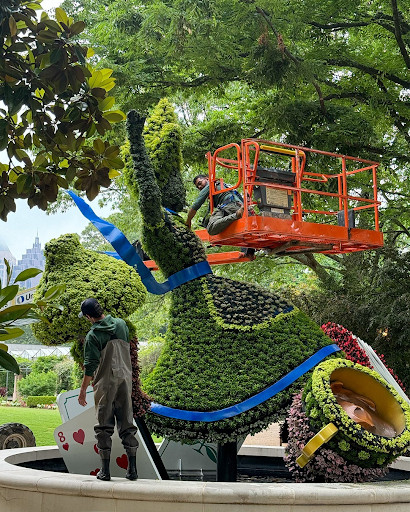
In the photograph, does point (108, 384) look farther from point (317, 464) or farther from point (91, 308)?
point (317, 464)

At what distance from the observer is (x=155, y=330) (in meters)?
27.0

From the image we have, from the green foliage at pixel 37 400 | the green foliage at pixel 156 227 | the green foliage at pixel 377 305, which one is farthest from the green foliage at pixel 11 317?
the green foliage at pixel 37 400

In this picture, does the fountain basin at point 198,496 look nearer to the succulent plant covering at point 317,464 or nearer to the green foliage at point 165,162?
the succulent plant covering at point 317,464

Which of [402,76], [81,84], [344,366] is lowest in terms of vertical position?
[344,366]

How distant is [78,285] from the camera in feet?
23.8

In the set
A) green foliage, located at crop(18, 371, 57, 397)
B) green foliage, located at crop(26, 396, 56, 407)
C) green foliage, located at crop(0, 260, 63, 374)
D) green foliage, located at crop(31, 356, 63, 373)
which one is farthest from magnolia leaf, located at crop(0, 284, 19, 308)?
green foliage, located at crop(31, 356, 63, 373)

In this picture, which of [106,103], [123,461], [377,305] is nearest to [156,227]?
[123,461]

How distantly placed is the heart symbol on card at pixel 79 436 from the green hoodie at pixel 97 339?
4.22ft

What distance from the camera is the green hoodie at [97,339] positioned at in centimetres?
621

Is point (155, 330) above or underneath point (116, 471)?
underneath

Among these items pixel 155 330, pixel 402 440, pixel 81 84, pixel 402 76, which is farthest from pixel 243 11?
pixel 155 330

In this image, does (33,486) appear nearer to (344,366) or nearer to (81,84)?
(344,366)

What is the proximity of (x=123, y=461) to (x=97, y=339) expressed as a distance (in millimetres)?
1631

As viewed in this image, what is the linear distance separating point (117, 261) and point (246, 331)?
1579mm
